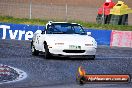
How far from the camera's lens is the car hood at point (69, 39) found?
19250mm

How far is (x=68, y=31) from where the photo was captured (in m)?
20.5

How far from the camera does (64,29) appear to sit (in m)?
20.7

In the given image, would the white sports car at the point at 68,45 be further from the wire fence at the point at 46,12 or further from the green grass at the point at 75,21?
the wire fence at the point at 46,12

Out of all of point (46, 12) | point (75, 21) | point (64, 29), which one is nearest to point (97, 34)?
point (75, 21)

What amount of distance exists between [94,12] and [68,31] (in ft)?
71.6

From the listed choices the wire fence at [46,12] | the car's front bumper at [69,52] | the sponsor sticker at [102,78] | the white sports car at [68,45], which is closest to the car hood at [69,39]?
the white sports car at [68,45]

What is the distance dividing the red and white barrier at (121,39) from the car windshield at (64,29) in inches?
388

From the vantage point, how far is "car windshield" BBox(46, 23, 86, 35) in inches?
808

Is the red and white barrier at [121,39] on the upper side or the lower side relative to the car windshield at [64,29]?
lower

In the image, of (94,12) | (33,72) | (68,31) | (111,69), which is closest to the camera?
(33,72)

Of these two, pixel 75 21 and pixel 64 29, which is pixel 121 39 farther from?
pixel 64 29

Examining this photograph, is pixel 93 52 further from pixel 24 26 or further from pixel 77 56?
pixel 24 26

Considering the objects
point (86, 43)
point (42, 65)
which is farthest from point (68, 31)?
point (42, 65)

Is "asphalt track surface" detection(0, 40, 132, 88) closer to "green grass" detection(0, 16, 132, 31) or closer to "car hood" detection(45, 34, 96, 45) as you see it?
"car hood" detection(45, 34, 96, 45)
